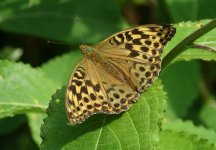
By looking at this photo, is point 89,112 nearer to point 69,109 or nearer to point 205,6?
point 69,109

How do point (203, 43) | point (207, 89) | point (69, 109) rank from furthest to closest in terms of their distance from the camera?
point (207, 89) < point (203, 43) < point (69, 109)

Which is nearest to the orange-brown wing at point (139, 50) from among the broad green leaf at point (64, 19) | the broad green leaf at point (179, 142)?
the broad green leaf at point (179, 142)

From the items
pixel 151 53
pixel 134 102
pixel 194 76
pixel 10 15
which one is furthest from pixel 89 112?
pixel 10 15

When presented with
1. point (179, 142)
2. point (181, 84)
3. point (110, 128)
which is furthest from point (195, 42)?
point (181, 84)

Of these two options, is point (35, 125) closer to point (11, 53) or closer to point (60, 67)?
point (60, 67)

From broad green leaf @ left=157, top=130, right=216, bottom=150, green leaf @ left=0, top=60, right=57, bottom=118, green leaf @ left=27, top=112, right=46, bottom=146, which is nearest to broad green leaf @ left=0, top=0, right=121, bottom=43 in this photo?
green leaf @ left=27, top=112, right=46, bottom=146

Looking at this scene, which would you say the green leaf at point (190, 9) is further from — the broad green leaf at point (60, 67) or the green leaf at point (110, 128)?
the green leaf at point (110, 128)
